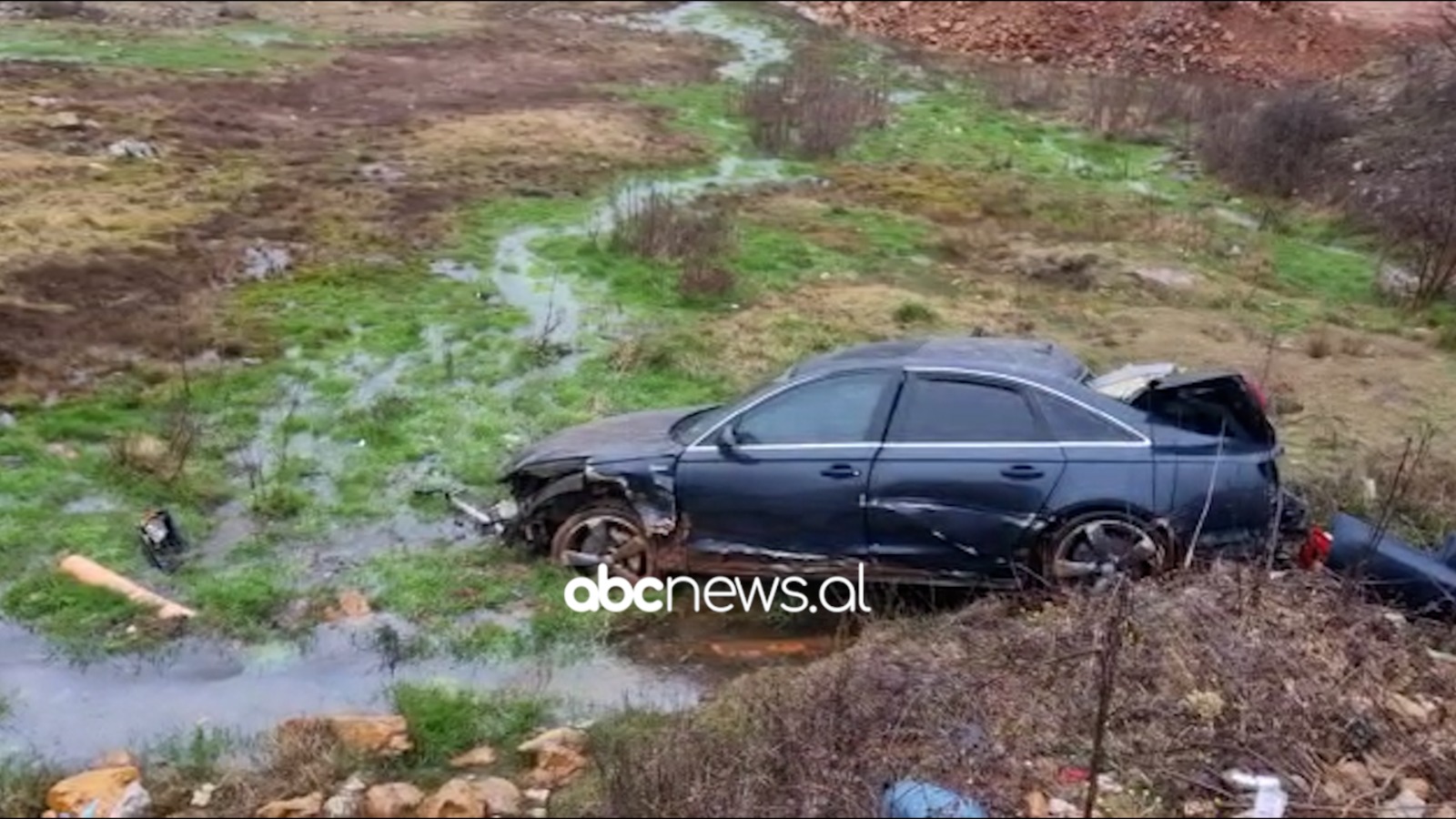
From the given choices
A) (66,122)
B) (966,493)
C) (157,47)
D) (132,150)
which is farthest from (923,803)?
(157,47)

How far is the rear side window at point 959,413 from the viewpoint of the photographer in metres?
8.38

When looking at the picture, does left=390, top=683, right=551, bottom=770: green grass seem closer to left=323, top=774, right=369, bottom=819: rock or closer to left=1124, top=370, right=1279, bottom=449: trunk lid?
left=323, top=774, right=369, bottom=819: rock

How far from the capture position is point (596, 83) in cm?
2673

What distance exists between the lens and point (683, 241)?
53.8 feet

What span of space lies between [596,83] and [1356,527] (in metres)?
20.4

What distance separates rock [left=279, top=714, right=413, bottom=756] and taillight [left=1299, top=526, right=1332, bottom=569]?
4.95 meters

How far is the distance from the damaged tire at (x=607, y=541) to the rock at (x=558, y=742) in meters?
1.65

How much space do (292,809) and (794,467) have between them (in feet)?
10.9

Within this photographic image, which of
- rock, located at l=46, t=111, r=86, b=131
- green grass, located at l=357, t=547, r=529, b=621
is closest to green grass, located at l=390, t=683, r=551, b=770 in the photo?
green grass, located at l=357, t=547, r=529, b=621

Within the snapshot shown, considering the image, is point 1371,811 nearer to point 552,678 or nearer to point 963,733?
point 963,733

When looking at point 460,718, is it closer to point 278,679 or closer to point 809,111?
point 278,679

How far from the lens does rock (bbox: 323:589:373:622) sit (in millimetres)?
8709

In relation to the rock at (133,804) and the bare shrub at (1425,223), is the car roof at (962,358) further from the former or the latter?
the bare shrub at (1425,223)

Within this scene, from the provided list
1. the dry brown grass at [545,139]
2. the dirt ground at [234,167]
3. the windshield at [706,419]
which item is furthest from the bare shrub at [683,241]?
the windshield at [706,419]
